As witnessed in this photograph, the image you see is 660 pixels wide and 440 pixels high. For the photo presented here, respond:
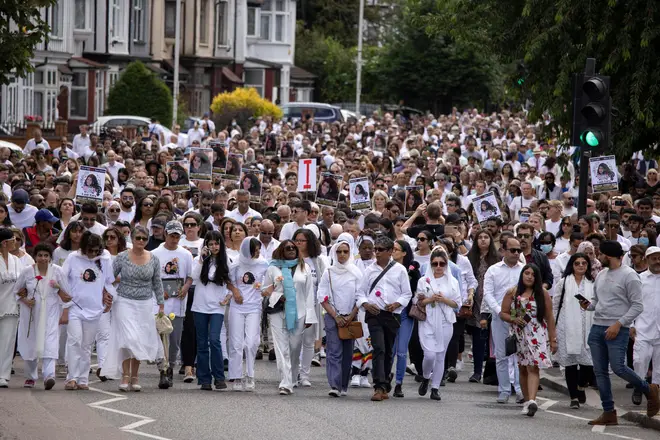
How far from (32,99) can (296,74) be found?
102 ft

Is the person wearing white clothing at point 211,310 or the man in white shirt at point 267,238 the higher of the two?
the man in white shirt at point 267,238

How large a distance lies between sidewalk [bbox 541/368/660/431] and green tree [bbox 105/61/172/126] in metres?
37.6

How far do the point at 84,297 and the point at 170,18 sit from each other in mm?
54008

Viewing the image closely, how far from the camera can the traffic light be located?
52.2ft

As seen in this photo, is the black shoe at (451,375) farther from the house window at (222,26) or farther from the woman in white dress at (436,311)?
the house window at (222,26)

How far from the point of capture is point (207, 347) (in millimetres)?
14703

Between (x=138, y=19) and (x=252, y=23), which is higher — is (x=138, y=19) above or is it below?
below

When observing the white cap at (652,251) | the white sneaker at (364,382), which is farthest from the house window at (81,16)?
the white cap at (652,251)

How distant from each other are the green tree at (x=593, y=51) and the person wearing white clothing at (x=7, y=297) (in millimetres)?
9417

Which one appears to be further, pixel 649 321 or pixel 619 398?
pixel 619 398

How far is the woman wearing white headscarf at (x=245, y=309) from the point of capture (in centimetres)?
1473

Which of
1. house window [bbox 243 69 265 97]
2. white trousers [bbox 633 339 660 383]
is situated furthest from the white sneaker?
house window [bbox 243 69 265 97]

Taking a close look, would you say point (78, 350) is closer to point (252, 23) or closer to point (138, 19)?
point (138, 19)

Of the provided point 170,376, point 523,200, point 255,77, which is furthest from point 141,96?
point 170,376
